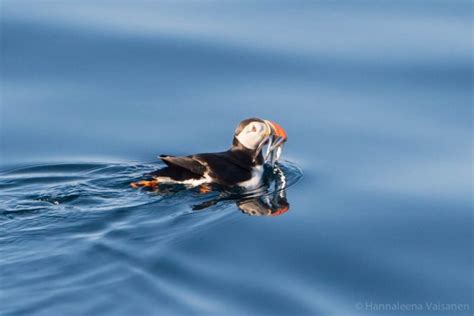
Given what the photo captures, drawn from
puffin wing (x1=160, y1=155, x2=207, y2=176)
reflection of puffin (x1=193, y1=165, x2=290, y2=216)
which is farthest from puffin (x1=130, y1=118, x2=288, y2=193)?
reflection of puffin (x1=193, y1=165, x2=290, y2=216)

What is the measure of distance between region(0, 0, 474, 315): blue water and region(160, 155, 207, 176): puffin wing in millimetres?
244

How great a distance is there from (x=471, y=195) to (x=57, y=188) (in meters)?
3.52

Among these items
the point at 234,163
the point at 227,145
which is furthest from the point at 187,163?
the point at 227,145

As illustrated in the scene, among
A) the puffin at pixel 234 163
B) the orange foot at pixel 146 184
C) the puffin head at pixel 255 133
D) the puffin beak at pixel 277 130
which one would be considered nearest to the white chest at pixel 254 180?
the puffin at pixel 234 163

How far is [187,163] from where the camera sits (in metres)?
9.60

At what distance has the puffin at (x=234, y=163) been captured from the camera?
382 inches

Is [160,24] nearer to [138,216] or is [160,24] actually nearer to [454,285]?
[138,216]

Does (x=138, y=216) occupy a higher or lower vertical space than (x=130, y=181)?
lower

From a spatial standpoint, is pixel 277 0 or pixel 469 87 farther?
pixel 277 0

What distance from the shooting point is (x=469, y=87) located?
11438 millimetres

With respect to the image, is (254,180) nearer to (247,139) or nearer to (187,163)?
(247,139)

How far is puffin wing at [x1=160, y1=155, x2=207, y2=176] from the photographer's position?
31.2 feet

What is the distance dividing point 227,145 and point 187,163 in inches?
47.5

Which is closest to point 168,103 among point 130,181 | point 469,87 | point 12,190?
point 130,181
